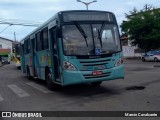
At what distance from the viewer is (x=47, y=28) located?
13.0m

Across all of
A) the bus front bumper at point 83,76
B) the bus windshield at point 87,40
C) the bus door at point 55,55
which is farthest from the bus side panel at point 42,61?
the bus front bumper at point 83,76

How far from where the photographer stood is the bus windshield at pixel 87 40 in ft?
36.3

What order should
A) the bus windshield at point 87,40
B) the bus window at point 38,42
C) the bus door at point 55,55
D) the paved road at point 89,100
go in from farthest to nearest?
Result: the bus window at point 38,42
the bus door at point 55,55
the bus windshield at point 87,40
the paved road at point 89,100

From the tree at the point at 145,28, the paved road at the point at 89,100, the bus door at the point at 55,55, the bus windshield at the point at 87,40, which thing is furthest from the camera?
the tree at the point at 145,28

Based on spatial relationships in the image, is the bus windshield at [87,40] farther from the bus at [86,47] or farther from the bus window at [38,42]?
the bus window at [38,42]

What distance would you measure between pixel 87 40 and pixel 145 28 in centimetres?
3612

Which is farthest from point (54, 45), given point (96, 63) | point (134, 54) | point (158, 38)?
point (134, 54)

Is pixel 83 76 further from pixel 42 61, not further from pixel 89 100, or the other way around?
pixel 42 61

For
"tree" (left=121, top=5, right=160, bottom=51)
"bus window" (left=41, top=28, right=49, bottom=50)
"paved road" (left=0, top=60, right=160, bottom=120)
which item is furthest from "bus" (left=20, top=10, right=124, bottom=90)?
"tree" (left=121, top=5, right=160, bottom=51)

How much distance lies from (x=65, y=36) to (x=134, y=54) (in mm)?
49899

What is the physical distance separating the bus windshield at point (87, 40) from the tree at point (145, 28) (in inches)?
1308

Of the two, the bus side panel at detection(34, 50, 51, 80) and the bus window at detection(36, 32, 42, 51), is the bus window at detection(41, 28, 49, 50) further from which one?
the bus window at detection(36, 32, 42, 51)

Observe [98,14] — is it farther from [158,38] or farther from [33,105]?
[158,38]

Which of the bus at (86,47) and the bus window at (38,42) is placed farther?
→ the bus window at (38,42)
